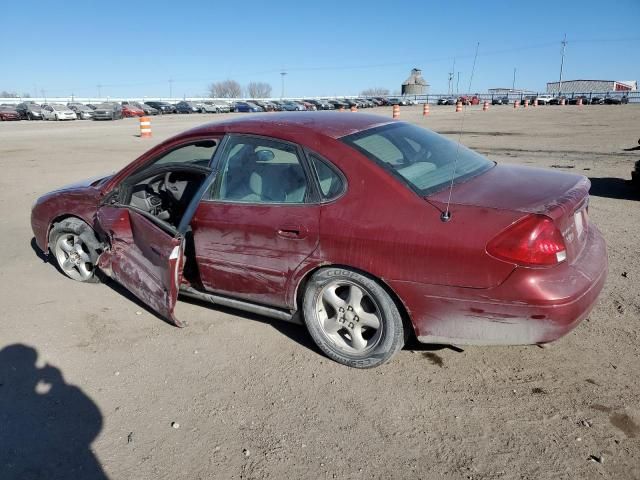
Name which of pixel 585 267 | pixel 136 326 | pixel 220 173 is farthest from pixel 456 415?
pixel 136 326

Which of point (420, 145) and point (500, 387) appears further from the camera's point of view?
point (420, 145)

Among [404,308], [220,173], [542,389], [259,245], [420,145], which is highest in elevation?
[420,145]

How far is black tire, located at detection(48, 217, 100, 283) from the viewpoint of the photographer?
4.56m

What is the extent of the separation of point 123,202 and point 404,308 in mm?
2646

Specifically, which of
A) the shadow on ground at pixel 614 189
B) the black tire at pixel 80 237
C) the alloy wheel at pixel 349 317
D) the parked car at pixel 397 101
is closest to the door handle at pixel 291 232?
the alloy wheel at pixel 349 317

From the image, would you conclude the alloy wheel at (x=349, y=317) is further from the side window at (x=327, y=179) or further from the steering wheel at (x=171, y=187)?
the steering wheel at (x=171, y=187)

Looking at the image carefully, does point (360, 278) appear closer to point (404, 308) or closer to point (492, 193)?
point (404, 308)

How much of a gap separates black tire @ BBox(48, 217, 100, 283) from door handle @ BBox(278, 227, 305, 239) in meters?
2.15

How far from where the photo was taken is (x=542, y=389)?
2.97 meters

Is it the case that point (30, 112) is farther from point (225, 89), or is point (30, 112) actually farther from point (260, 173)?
point (225, 89)

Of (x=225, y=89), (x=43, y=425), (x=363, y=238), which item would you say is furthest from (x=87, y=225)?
(x=225, y=89)

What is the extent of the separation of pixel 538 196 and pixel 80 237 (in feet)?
12.6

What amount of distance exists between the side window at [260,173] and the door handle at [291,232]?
19 centimetres

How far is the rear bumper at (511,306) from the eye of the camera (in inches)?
104
